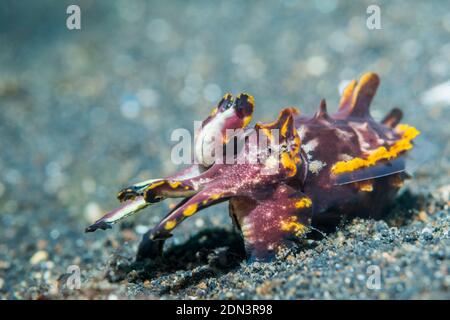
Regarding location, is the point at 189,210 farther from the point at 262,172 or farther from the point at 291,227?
the point at 291,227

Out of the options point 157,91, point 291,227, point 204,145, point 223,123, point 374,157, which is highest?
point 157,91

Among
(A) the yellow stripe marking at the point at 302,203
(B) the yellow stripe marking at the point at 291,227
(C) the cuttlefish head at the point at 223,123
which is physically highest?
(C) the cuttlefish head at the point at 223,123

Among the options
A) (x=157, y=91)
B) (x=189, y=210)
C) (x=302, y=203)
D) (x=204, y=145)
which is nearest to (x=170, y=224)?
(x=189, y=210)

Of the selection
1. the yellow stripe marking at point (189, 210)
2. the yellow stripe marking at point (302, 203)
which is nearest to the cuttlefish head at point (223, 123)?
the yellow stripe marking at point (189, 210)

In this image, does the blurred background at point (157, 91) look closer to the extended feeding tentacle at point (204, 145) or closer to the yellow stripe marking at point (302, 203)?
the extended feeding tentacle at point (204, 145)

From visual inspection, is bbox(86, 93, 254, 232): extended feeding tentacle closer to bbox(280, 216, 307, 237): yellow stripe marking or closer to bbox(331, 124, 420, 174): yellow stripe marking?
bbox(280, 216, 307, 237): yellow stripe marking
